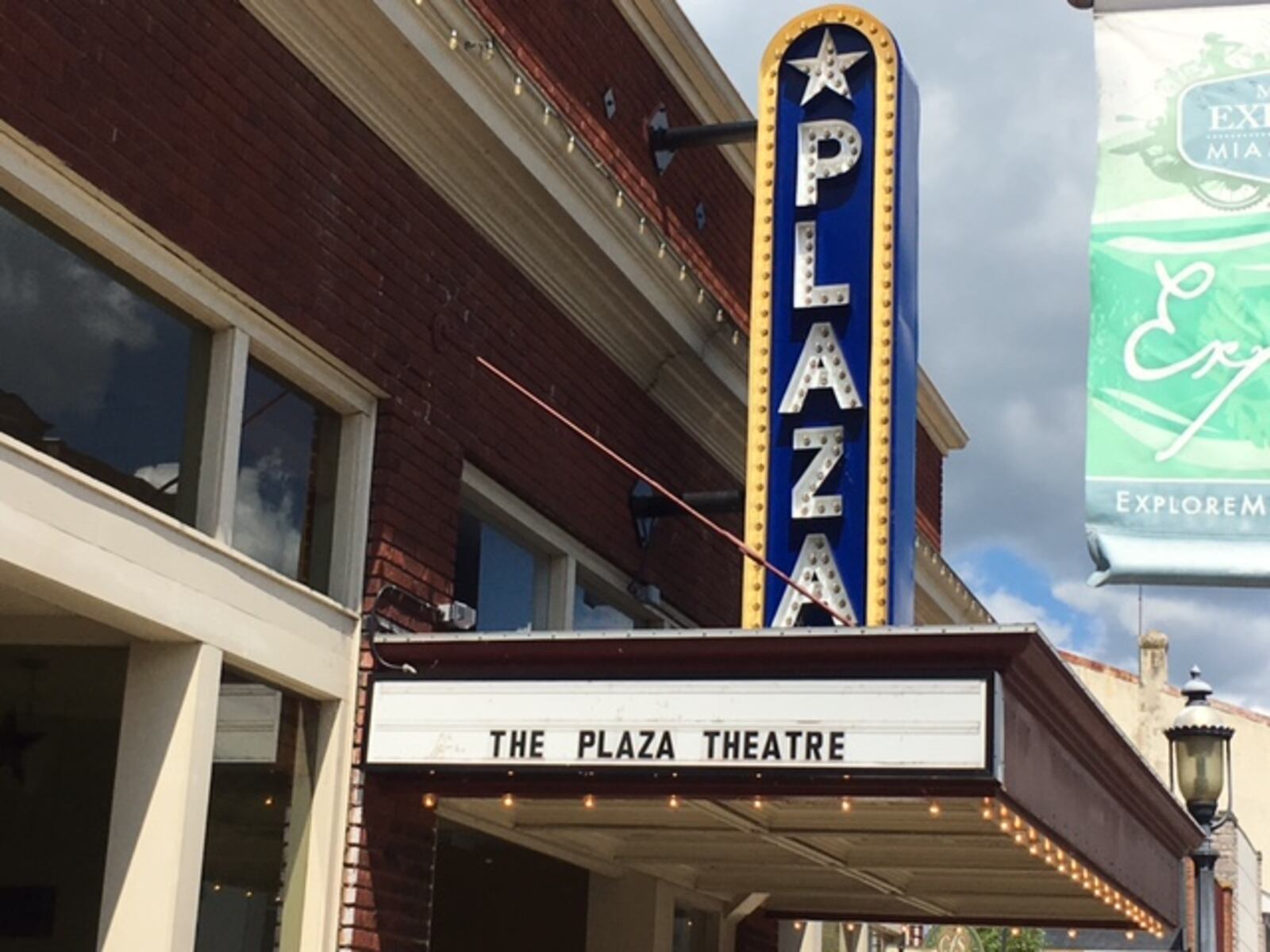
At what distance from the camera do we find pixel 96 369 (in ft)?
27.5

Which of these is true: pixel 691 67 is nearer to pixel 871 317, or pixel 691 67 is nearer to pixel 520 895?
pixel 871 317

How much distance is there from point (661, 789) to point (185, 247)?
3059 mm

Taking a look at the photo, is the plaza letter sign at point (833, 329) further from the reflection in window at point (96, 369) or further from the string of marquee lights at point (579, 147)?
the reflection in window at point (96, 369)

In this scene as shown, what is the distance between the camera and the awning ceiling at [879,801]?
28.5 feet

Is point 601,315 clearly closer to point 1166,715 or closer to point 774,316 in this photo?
point 774,316

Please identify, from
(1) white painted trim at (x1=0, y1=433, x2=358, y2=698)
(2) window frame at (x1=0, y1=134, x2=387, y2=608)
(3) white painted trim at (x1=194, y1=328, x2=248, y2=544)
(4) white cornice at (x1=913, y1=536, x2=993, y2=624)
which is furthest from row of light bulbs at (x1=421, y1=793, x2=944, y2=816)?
(4) white cornice at (x1=913, y1=536, x2=993, y2=624)

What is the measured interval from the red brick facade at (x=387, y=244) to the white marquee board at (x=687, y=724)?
1.15 ft

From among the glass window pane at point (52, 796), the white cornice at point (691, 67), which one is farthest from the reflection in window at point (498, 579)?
the white cornice at point (691, 67)

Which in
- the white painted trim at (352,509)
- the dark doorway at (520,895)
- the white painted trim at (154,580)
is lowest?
the dark doorway at (520,895)

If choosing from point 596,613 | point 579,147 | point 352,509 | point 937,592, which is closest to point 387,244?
point 352,509

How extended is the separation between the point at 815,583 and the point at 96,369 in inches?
181

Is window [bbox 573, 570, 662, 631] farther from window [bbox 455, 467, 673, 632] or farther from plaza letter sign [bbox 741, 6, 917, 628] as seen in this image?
plaza letter sign [bbox 741, 6, 917, 628]

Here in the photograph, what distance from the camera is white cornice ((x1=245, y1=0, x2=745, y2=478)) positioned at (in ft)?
31.7

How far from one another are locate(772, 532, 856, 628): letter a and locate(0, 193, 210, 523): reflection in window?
3745 millimetres
